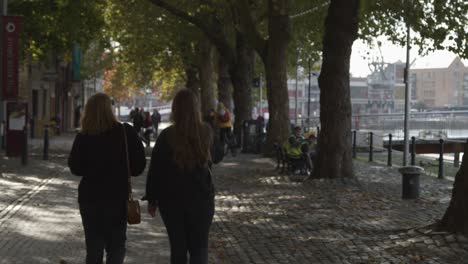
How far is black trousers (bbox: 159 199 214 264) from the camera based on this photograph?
20.3ft

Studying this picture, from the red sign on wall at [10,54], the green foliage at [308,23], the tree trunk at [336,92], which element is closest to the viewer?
the tree trunk at [336,92]

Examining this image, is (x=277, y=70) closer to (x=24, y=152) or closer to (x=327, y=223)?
(x=24, y=152)

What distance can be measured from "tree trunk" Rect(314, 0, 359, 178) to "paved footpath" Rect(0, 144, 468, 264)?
55cm

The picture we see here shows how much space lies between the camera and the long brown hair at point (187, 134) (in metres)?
6.17

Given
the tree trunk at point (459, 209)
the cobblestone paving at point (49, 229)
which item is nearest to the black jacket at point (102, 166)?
the cobblestone paving at point (49, 229)

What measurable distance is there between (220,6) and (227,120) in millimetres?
4137

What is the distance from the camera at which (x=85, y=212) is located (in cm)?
653

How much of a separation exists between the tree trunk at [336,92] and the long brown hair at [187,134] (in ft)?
39.4

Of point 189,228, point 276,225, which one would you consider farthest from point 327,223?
point 189,228

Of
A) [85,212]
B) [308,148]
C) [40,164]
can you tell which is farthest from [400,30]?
[85,212]

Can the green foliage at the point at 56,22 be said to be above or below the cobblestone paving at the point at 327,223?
above

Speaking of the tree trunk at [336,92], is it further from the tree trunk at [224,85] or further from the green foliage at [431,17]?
the tree trunk at [224,85]

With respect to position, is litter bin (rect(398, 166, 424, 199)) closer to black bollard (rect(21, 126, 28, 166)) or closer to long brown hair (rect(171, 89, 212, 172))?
long brown hair (rect(171, 89, 212, 172))

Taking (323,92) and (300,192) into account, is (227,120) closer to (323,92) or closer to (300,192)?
(323,92)
